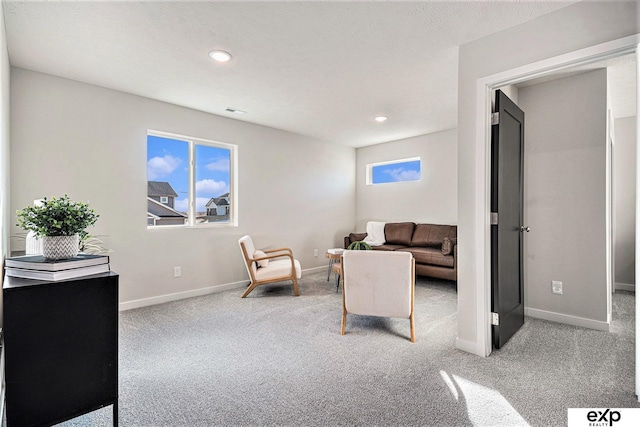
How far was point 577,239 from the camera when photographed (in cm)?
305

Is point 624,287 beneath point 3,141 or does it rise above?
beneath

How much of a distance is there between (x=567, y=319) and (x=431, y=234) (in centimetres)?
228

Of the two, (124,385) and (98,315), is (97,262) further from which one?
(124,385)

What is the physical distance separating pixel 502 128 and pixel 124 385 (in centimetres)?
322

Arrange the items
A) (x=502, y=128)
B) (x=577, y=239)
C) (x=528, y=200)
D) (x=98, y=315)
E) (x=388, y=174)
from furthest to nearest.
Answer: (x=388, y=174) → (x=528, y=200) → (x=577, y=239) → (x=502, y=128) → (x=98, y=315)

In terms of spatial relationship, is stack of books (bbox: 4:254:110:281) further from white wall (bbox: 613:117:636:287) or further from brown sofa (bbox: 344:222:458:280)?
white wall (bbox: 613:117:636:287)

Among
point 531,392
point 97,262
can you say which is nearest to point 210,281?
point 97,262

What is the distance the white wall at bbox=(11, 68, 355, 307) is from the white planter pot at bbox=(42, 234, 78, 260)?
6.67 feet

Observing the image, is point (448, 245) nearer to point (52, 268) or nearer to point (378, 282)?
point (378, 282)

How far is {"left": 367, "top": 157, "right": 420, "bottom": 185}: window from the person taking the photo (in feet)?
19.0

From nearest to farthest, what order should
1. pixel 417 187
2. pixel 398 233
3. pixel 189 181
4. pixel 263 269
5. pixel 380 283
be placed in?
pixel 380 283 → pixel 263 269 → pixel 189 181 → pixel 398 233 → pixel 417 187

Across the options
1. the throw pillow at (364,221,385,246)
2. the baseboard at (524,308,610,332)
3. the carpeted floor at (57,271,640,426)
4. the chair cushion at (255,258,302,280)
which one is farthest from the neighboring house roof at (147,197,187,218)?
the baseboard at (524,308,610,332)

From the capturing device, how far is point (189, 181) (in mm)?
4215

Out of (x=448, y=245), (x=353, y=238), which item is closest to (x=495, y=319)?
(x=448, y=245)
